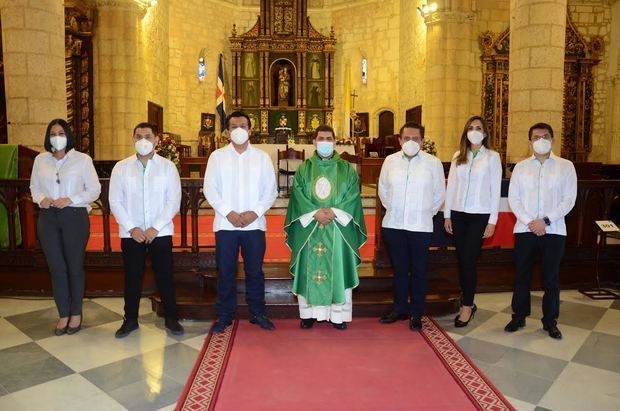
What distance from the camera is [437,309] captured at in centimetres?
480

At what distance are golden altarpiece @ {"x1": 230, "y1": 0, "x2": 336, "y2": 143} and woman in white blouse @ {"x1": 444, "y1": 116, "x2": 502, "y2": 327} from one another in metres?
13.5

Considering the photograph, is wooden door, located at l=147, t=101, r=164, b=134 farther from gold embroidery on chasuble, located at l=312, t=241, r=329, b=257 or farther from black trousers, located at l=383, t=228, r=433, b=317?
black trousers, located at l=383, t=228, r=433, b=317

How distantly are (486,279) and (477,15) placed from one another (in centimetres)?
928

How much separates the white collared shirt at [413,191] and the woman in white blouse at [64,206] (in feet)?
8.02

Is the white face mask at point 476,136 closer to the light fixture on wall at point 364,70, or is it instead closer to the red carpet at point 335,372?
the red carpet at point 335,372

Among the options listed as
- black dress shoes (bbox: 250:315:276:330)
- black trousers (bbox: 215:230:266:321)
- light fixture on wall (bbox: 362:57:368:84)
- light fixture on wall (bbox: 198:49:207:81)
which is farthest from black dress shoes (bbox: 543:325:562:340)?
light fixture on wall (bbox: 198:49:207:81)

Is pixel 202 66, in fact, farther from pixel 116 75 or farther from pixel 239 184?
pixel 239 184

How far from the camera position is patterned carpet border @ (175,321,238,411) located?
9.78ft

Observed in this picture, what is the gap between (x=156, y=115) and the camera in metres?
14.0

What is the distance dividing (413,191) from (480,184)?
55cm

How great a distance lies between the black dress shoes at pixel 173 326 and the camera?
424 cm

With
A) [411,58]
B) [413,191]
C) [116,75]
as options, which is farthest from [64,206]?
[411,58]

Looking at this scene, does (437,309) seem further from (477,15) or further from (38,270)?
(477,15)

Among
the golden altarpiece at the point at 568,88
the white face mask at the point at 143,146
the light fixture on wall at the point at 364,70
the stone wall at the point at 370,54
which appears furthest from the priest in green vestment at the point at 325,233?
the light fixture on wall at the point at 364,70
